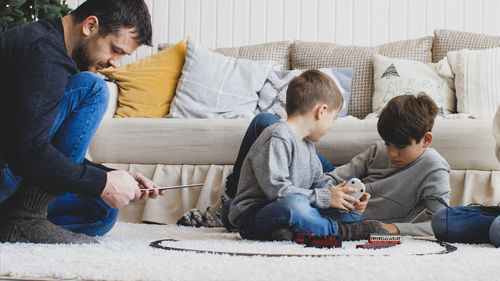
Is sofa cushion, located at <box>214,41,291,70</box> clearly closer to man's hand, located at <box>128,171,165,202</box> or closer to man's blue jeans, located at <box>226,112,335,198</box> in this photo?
man's blue jeans, located at <box>226,112,335,198</box>

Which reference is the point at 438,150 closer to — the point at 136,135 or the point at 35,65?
the point at 136,135

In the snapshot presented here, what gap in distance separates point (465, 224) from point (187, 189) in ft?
3.46

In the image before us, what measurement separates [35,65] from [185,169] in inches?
45.1

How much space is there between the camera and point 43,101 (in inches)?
43.3

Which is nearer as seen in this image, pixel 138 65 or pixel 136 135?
pixel 136 135

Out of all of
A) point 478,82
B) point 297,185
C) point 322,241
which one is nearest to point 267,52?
point 478,82

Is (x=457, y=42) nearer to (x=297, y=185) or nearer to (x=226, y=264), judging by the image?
(x=297, y=185)

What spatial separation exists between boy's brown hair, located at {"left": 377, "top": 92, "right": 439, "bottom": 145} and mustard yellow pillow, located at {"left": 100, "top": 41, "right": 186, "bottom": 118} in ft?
4.10

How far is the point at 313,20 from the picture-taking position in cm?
324

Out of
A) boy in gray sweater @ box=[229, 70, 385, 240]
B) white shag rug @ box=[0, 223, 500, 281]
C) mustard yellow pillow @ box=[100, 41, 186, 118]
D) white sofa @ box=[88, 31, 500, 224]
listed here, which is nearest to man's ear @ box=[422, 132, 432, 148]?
white sofa @ box=[88, 31, 500, 224]

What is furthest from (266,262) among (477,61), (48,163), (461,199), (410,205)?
(477,61)

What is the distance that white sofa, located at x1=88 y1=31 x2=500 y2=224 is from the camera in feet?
6.37

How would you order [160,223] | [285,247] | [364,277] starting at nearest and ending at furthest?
1. [364,277]
2. [285,247]
3. [160,223]

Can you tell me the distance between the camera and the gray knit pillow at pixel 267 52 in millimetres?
3000
